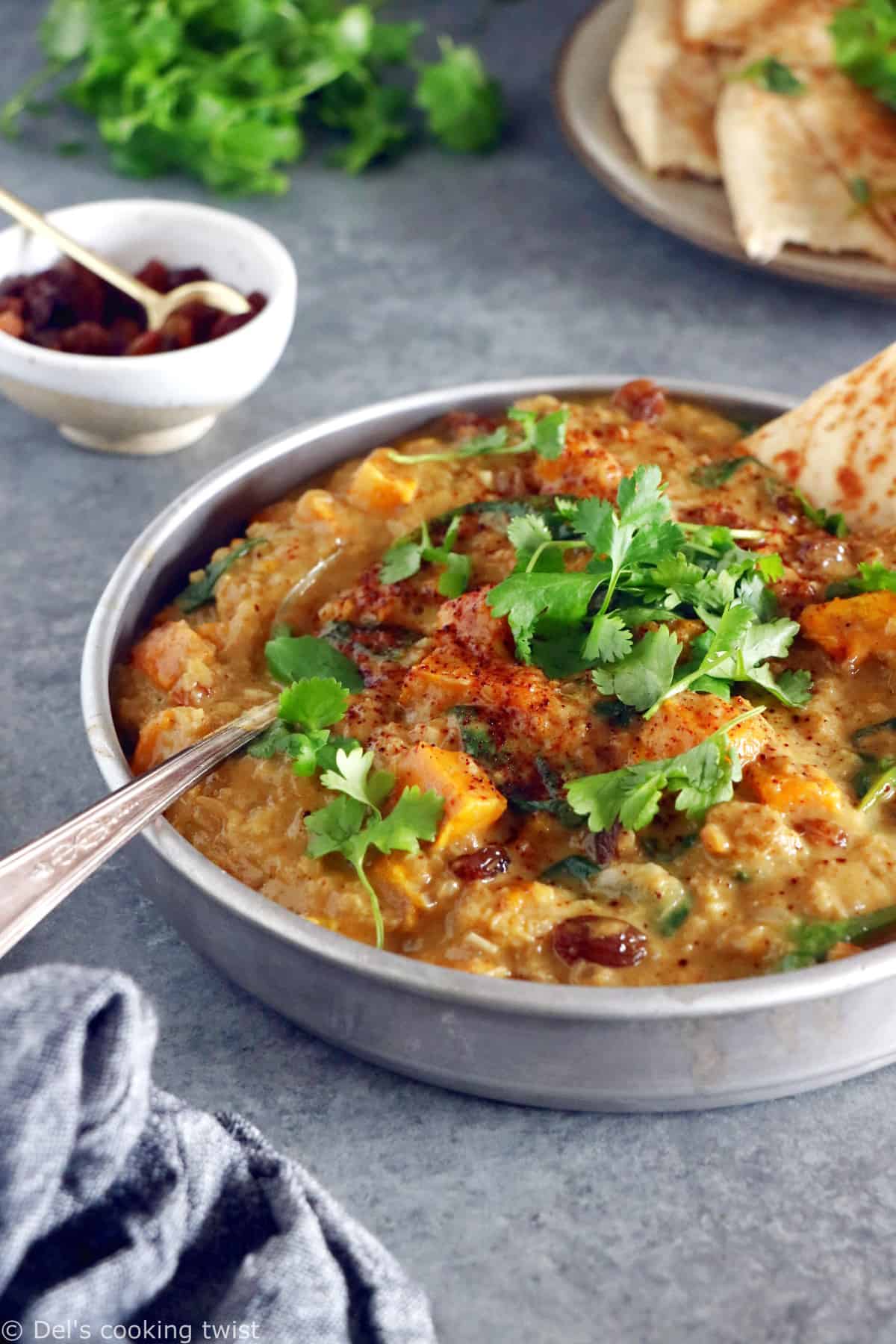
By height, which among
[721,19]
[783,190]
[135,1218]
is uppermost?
[721,19]

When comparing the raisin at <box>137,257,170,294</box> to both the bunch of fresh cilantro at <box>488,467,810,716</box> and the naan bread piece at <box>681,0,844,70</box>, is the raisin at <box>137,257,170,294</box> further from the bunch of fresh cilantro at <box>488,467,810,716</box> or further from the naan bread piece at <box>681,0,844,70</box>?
the naan bread piece at <box>681,0,844,70</box>

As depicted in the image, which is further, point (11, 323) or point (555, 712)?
point (11, 323)

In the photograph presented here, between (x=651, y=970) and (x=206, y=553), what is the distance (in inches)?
79.5

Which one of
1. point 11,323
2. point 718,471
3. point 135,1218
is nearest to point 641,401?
point 718,471

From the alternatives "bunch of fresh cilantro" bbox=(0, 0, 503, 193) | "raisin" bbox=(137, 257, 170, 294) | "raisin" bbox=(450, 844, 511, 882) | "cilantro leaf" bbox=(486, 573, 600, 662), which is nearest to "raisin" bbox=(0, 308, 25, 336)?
"raisin" bbox=(137, 257, 170, 294)

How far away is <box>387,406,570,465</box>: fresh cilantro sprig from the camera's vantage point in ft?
13.7

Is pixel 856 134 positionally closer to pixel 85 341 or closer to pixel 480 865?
pixel 85 341

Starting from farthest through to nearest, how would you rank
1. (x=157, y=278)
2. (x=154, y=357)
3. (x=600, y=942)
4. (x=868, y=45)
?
(x=868, y=45), (x=157, y=278), (x=154, y=357), (x=600, y=942)

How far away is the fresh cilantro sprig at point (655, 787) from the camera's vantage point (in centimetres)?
316

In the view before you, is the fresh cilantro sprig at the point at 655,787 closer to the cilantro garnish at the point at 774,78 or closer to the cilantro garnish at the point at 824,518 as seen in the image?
the cilantro garnish at the point at 824,518

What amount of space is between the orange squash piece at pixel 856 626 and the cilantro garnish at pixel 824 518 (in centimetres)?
52

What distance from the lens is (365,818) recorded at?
3.24 m

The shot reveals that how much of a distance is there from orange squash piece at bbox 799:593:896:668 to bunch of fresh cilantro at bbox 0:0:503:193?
153 inches

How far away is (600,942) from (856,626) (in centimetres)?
117
